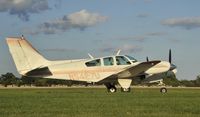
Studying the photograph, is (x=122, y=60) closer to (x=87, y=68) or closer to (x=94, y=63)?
(x=94, y=63)

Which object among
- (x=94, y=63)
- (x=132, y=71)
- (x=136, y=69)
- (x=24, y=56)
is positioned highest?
(x=24, y=56)

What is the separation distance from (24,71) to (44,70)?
1.91 metres

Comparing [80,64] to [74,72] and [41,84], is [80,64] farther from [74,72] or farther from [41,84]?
[41,84]

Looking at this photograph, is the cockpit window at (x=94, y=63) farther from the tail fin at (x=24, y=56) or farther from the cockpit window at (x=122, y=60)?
the tail fin at (x=24, y=56)

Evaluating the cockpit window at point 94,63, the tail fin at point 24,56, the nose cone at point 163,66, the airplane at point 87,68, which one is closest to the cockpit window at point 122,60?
the airplane at point 87,68

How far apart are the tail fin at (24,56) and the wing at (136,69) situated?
6.61 metres

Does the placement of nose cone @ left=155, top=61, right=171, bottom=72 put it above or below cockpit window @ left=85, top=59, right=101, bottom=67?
below

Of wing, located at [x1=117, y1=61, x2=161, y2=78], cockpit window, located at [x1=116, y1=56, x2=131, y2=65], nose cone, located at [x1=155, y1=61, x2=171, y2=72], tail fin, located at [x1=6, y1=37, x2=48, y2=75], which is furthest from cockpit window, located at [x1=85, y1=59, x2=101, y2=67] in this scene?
nose cone, located at [x1=155, y1=61, x2=171, y2=72]

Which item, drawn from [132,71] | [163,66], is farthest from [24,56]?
[163,66]

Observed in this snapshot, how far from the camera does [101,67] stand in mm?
39688

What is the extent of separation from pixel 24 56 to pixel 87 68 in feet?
17.4

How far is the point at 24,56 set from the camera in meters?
40.3

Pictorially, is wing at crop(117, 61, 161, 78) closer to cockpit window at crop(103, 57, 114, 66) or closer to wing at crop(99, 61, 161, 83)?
wing at crop(99, 61, 161, 83)

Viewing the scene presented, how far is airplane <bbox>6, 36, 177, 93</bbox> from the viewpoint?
39.5 m
